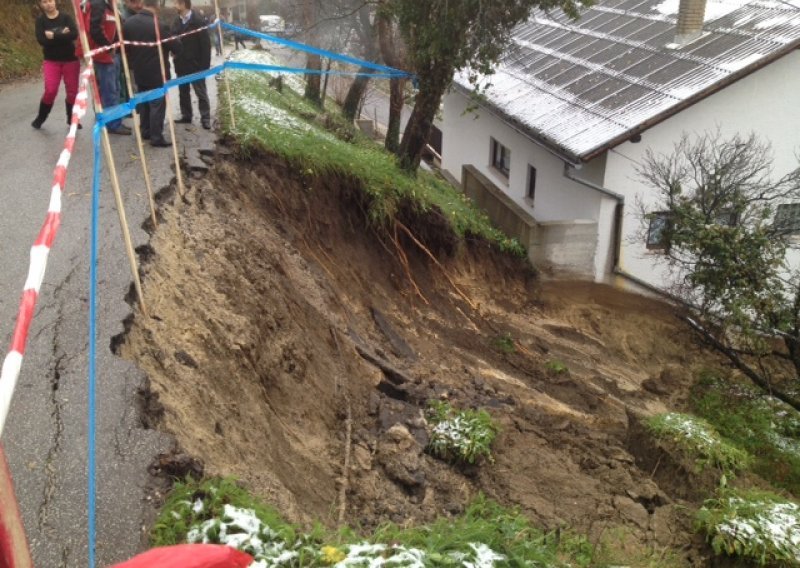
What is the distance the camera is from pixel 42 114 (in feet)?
29.8

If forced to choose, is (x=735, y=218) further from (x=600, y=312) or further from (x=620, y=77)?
(x=620, y=77)

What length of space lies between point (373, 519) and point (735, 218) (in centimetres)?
843

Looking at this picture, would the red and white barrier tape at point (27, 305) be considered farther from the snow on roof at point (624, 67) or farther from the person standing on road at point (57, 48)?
the snow on roof at point (624, 67)

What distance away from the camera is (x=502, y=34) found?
10.2 m

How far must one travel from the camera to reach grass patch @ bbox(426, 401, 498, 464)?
6.61m

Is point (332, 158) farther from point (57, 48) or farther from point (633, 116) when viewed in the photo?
point (633, 116)

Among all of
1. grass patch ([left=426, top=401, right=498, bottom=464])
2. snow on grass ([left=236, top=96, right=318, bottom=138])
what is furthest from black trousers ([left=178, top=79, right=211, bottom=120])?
grass patch ([left=426, top=401, right=498, bottom=464])

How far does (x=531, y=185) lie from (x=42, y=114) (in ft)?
33.6

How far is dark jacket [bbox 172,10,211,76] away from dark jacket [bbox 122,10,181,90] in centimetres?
70

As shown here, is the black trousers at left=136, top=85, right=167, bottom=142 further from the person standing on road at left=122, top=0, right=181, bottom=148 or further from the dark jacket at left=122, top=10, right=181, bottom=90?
the dark jacket at left=122, top=10, right=181, bottom=90

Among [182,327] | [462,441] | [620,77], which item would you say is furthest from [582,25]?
[182,327]

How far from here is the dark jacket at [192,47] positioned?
9.13 meters

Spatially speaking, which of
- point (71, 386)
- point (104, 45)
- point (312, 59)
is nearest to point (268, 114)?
point (104, 45)

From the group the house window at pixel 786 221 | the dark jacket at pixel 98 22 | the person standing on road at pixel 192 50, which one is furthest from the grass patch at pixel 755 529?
the dark jacket at pixel 98 22
